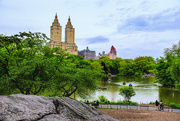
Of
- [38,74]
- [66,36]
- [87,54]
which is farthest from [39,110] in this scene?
[87,54]

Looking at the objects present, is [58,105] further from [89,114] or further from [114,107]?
[114,107]

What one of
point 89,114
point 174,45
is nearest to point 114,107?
point 89,114

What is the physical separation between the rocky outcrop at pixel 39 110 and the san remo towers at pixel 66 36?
150 m

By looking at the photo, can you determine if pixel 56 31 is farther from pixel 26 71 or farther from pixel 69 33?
pixel 26 71

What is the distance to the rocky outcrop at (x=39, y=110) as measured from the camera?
3.87m

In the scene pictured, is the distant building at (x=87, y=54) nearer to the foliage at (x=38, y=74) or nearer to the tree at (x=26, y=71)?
the foliage at (x=38, y=74)

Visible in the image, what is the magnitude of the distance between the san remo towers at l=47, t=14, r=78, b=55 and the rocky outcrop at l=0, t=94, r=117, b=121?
14961 centimetres

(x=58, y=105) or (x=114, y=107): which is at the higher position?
(x=58, y=105)

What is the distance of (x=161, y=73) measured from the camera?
45000mm

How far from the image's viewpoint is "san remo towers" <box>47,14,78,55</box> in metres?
157

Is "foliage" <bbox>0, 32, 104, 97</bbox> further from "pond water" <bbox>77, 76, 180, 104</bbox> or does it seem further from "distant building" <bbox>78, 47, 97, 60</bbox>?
"distant building" <bbox>78, 47, 97, 60</bbox>

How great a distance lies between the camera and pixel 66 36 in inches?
6550

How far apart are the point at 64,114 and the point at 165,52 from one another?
40.0 metres

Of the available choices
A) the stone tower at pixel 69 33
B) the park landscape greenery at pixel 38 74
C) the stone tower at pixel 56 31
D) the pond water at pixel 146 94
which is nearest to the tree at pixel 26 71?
the park landscape greenery at pixel 38 74
